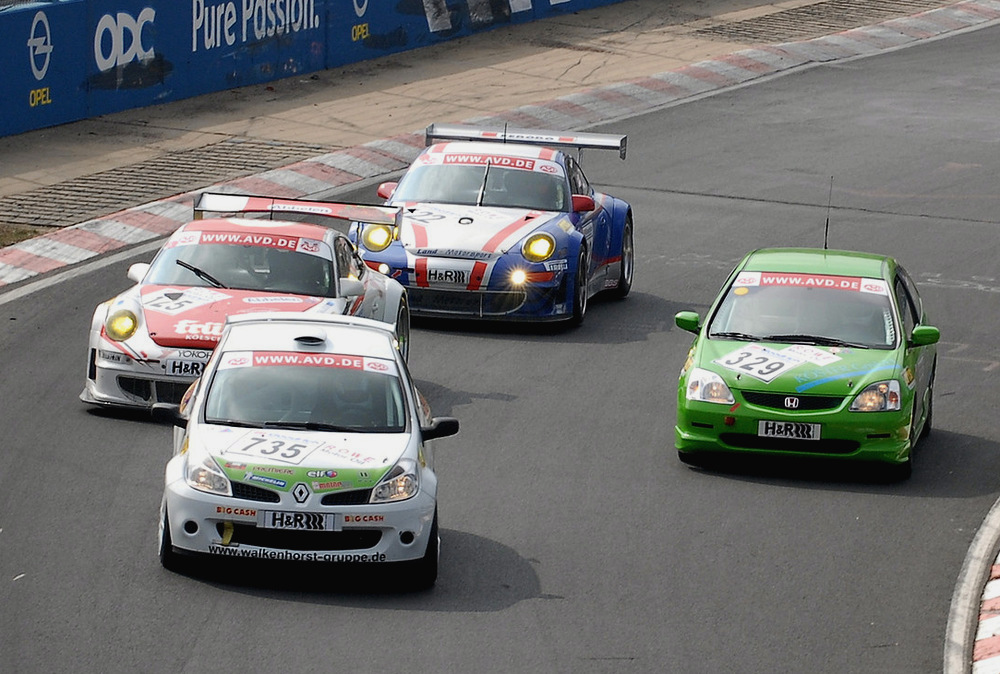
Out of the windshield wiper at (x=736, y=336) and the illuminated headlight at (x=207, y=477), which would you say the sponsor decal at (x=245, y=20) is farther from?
the illuminated headlight at (x=207, y=477)

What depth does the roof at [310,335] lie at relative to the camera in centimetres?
1110

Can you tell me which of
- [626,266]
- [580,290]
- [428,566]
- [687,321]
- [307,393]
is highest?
[307,393]

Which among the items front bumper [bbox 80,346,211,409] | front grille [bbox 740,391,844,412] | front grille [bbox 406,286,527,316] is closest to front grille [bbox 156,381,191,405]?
front bumper [bbox 80,346,211,409]

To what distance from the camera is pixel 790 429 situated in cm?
1269

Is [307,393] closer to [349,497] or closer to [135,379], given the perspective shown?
[349,497]

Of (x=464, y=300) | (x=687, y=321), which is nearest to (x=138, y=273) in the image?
(x=464, y=300)

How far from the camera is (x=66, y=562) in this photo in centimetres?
1034

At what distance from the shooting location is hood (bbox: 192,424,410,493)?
9898 millimetres

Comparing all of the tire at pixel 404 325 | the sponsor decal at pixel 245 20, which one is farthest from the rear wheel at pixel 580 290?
the sponsor decal at pixel 245 20

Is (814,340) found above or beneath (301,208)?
beneath

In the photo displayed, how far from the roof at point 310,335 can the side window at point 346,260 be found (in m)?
3.23

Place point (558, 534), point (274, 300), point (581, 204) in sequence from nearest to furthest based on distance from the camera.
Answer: point (558, 534) < point (274, 300) < point (581, 204)

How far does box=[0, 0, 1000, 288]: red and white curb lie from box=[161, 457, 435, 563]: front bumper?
8909 mm

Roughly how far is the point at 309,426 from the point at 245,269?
4.30m
